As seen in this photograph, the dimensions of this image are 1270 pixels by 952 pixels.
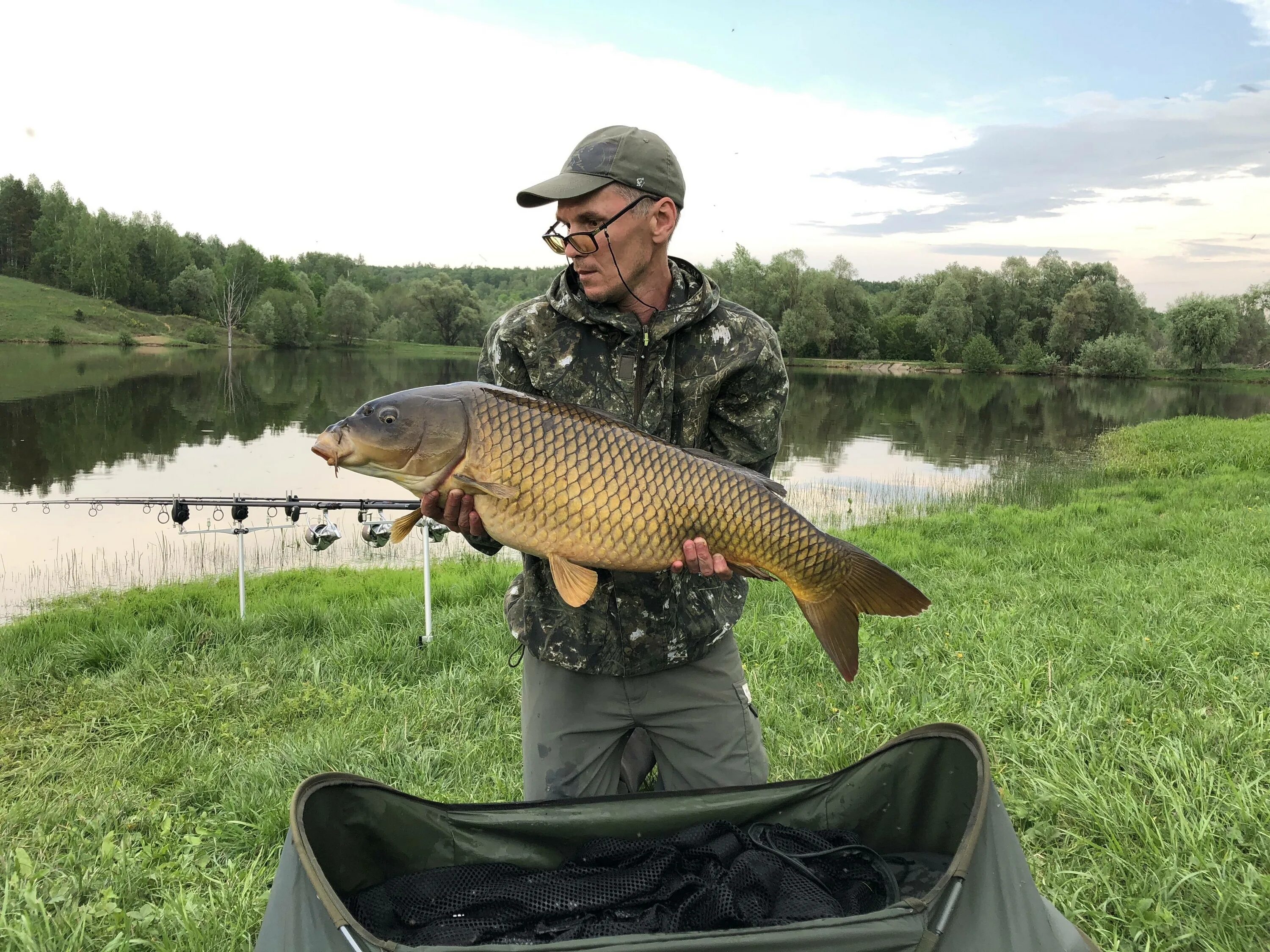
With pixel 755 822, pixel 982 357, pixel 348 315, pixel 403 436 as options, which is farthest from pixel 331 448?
pixel 348 315

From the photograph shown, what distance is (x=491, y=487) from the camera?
1.56 m

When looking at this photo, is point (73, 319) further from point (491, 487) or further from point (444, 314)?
point (491, 487)

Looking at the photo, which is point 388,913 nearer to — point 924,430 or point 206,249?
point 924,430

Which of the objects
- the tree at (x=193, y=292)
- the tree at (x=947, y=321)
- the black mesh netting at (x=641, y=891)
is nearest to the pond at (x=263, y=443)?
the black mesh netting at (x=641, y=891)

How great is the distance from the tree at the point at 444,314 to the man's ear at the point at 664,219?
139ft

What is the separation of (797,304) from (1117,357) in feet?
44.5

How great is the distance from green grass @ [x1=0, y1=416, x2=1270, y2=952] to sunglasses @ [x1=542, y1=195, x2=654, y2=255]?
4.59 feet

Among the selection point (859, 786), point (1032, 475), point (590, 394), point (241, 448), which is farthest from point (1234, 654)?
point (241, 448)

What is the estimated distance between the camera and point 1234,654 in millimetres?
3029

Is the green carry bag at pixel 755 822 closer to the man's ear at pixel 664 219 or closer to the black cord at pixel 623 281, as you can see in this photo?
the black cord at pixel 623 281

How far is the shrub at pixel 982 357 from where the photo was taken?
40.2 m

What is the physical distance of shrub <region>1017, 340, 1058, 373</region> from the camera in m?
38.6

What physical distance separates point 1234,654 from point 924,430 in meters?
14.4

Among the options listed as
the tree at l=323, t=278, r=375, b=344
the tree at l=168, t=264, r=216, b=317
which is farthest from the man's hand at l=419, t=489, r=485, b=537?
the tree at l=168, t=264, r=216, b=317
